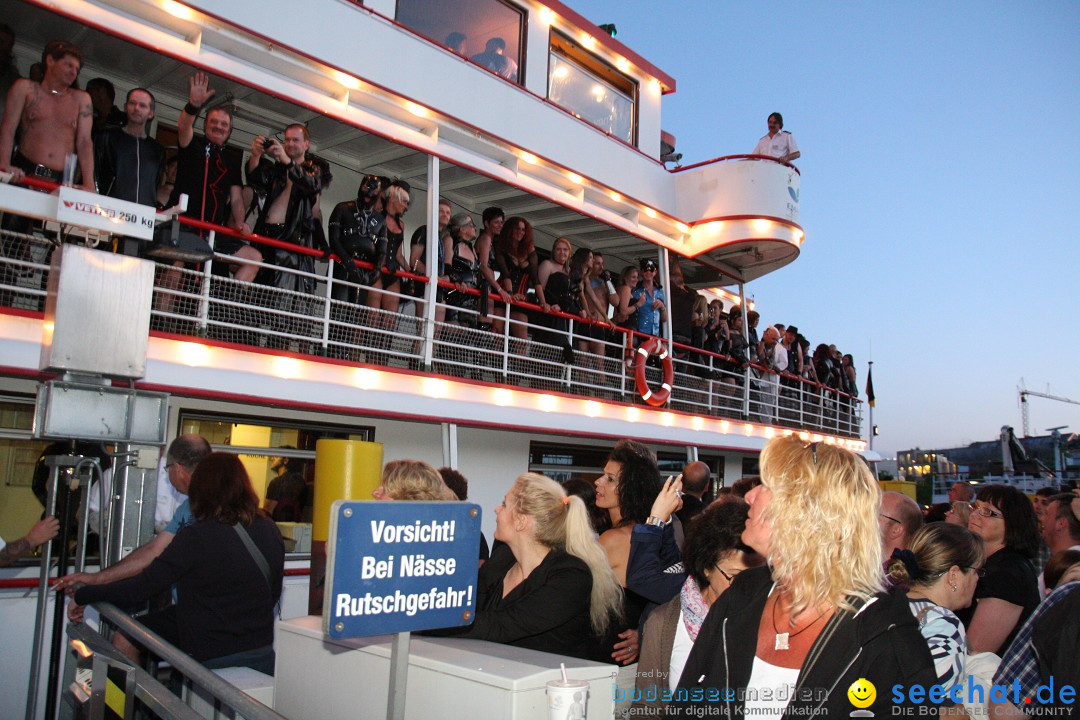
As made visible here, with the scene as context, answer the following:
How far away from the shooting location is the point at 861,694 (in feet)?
6.87

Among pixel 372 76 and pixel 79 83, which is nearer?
pixel 79 83

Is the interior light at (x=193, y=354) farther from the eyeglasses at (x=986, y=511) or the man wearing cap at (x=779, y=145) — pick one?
the man wearing cap at (x=779, y=145)

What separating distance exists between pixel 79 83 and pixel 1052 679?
9.36m

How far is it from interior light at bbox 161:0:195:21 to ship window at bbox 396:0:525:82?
2730 mm

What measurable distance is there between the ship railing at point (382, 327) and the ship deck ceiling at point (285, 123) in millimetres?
1509

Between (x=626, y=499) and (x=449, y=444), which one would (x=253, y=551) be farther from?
(x=449, y=444)

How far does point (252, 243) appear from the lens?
319 inches

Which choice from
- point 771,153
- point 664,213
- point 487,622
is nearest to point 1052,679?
point 487,622

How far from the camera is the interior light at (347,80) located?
28.2 ft

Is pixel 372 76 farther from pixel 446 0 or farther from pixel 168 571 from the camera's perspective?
pixel 168 571

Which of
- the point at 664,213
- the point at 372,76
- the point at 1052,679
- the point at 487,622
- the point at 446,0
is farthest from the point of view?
the point at 664,213

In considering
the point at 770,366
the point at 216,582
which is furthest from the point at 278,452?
the point at 770,366

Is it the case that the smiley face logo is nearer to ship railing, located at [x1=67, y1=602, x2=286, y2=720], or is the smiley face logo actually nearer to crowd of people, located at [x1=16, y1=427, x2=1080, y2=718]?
crowd of people, located at [x1=16, y1=427, x2=1080, y2=718]

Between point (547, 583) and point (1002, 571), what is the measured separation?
2.51 m
